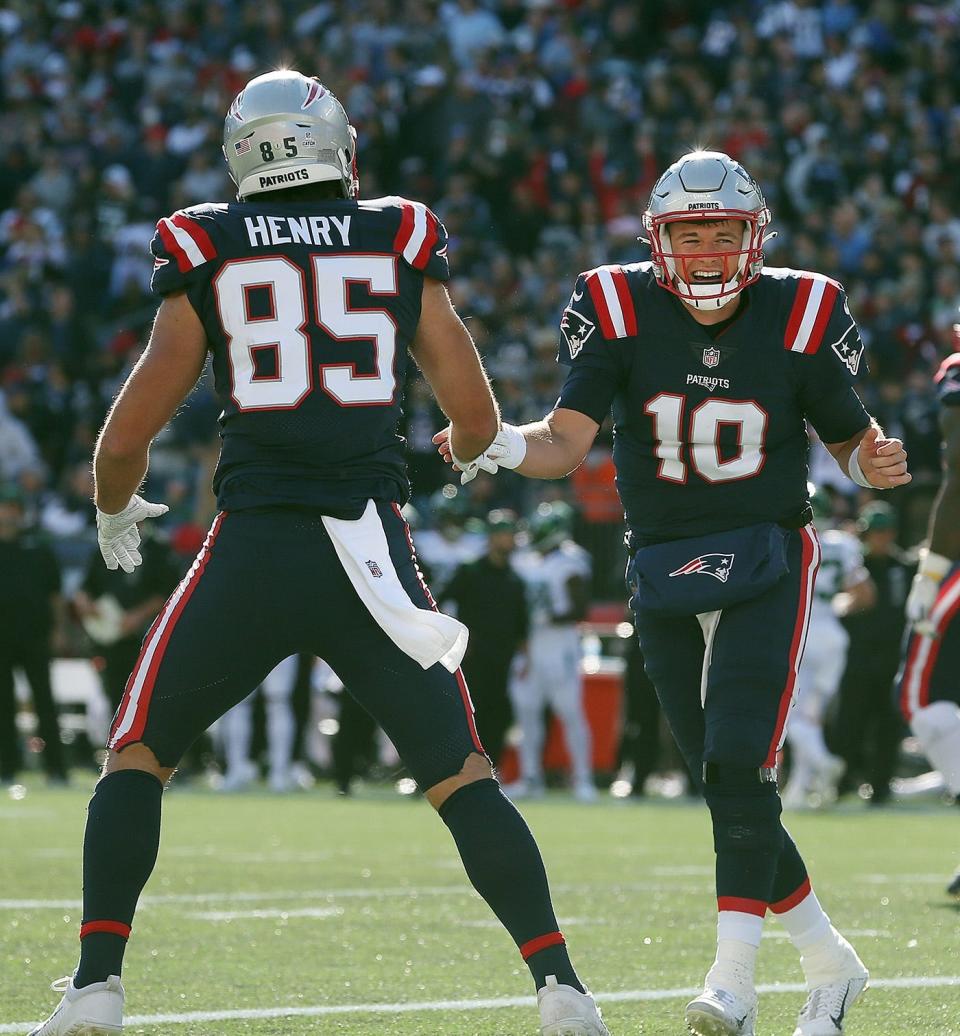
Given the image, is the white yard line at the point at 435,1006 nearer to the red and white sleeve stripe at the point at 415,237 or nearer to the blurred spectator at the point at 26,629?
the red and white sleeve stripe at the point at 415,237

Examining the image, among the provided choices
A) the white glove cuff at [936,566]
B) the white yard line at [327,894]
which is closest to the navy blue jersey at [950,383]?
the white glove cuff at [936,566]

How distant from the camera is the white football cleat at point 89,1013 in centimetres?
352

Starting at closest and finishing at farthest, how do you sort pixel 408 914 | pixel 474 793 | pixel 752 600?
pixel 474 793, pixel 752 600, pixel 408 914

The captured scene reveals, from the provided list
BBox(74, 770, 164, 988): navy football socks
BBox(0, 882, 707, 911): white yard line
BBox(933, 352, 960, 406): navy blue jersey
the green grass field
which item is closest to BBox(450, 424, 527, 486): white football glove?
BBox(74, 770, 164, 988): navy football socks

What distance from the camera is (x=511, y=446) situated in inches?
159

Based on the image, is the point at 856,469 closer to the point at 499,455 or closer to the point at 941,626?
the point at 499,455

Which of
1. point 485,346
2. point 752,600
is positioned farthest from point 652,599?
point 485,346

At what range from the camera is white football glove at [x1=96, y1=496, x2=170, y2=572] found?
3.93 meters

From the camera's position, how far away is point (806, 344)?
13.9 ft

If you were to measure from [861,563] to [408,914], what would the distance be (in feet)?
22.2

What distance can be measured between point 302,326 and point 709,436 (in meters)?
0.97

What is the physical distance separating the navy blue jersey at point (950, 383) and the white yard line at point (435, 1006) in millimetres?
1935

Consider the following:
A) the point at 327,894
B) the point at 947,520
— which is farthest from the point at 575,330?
the point at 327,894

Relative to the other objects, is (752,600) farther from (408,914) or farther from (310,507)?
(408,914)
